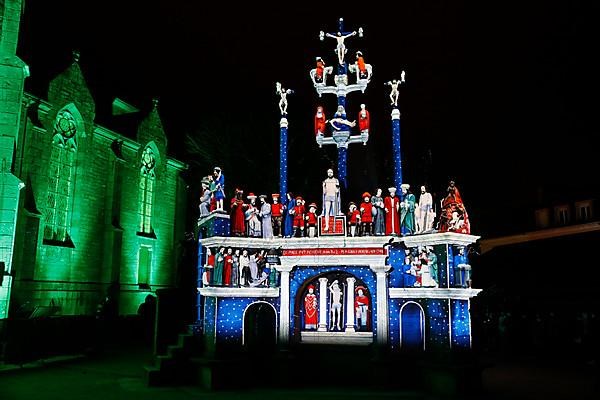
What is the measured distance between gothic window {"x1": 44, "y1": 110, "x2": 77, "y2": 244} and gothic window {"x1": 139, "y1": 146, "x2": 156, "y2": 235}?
21.3 feet

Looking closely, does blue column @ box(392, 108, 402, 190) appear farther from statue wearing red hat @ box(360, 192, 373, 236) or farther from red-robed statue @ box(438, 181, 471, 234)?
red-robed statue @ box(438, 181, 471, 234)

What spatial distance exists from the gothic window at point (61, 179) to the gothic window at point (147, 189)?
21.3ft

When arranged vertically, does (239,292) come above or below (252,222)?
below

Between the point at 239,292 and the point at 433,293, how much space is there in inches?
222

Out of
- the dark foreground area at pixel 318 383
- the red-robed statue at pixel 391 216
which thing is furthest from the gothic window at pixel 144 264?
the red-robed statue at pixel 391 216

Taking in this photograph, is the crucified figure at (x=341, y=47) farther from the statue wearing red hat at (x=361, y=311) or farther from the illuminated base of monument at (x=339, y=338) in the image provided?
the illuminated base of monument at (x=339, y=338)

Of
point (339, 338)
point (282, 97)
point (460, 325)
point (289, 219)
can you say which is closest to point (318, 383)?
point (339, 338)

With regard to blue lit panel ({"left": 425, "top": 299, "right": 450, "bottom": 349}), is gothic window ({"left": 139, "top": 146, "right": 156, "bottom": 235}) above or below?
above

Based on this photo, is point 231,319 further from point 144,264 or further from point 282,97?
point 144,264

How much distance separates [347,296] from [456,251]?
12.3 ft

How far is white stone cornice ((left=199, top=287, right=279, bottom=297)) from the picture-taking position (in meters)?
15.2

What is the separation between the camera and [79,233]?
92.9ft

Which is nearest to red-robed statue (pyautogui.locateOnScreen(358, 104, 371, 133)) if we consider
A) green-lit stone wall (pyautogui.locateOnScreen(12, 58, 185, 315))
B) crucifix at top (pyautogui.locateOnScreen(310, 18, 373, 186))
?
crucifix at top (pyautogui.locateOnScreen(310, 18, 373, 186))

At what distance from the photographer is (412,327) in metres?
15.1
